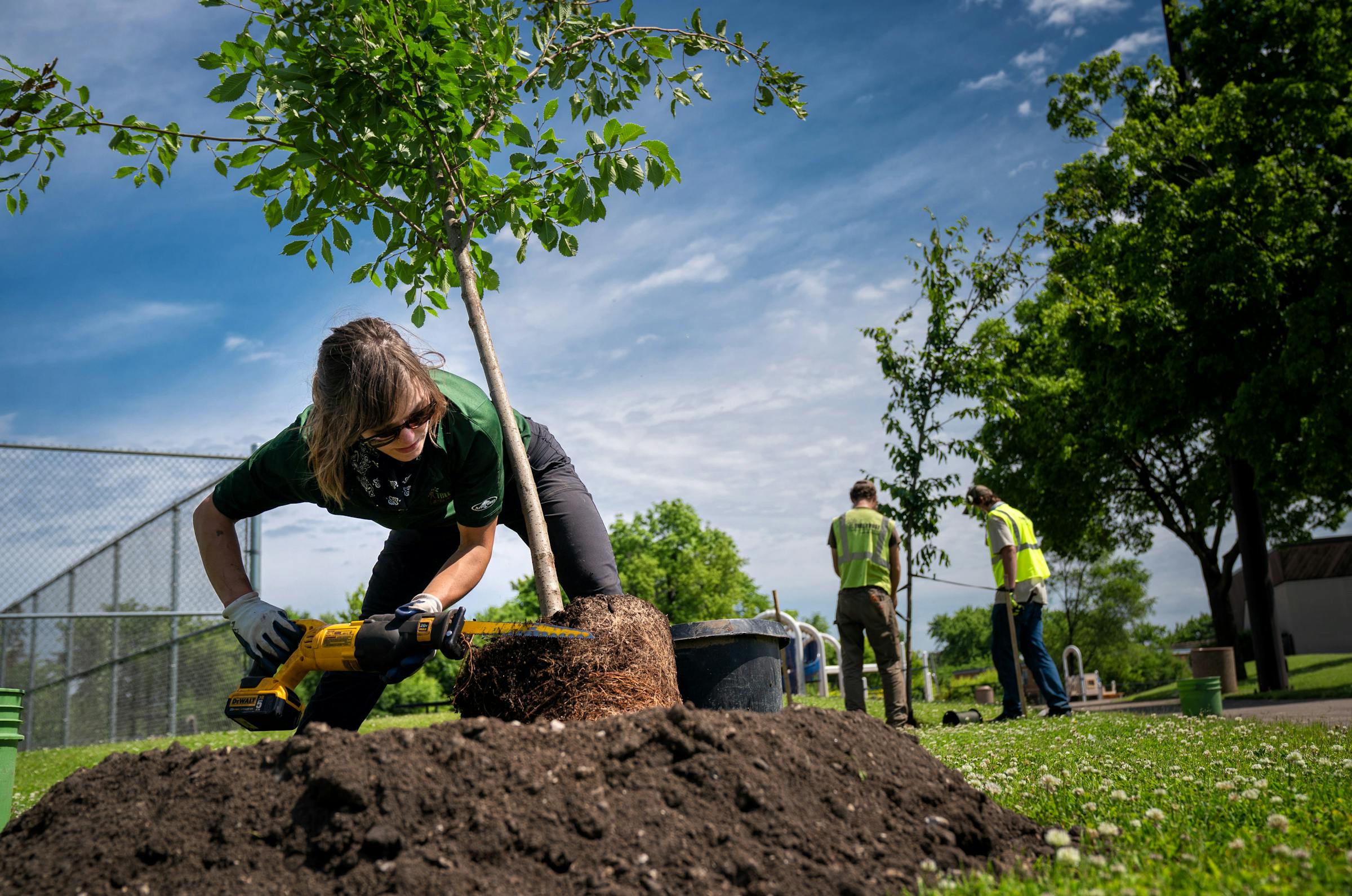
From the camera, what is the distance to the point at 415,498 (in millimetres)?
3396

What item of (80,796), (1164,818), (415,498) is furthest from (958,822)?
(80,796)

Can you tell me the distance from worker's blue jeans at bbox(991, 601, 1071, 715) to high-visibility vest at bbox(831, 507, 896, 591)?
49.9 inches

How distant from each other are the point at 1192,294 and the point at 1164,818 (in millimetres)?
14253

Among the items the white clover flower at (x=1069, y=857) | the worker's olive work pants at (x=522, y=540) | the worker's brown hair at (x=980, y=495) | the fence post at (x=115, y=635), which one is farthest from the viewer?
the fence post at (x=115, y=635)

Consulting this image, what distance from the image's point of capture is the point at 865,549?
8016 mm

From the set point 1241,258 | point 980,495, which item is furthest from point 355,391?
point 1241,258

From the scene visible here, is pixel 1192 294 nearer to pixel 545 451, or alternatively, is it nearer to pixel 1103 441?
pixel 1103 441

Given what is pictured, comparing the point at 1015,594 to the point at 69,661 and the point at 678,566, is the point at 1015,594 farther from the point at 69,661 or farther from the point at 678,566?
the point at 678,566

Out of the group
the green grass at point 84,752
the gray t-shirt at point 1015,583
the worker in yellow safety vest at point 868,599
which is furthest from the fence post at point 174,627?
the gray t-shirt at point 1015,583

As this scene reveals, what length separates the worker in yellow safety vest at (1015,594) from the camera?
848 cm

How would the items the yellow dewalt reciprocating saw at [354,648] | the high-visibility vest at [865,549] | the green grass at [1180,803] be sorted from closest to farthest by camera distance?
the green grass at [1180,803]
the yellow dewalt reciprocating saw at [354,648]
the high-visibility vest at [865,549]

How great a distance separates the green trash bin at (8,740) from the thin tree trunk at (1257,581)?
17.2 metres

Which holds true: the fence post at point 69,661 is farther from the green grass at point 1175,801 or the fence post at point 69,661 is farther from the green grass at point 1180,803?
the green grass at point 1180,803

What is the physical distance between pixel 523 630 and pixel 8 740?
2.61 meters
